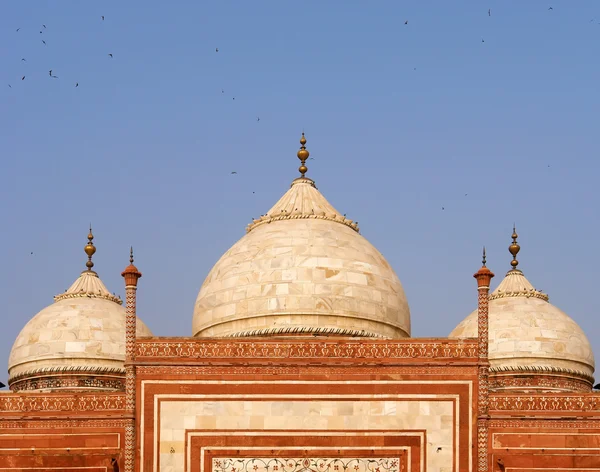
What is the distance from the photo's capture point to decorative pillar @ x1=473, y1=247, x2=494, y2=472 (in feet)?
74.1

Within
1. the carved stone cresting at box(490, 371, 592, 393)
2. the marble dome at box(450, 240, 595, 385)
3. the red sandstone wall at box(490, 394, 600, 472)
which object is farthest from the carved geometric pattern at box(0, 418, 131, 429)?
the marble dome at box(450, 240, 595, 385)

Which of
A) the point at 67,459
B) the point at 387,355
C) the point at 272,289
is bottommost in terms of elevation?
the point at 67,459

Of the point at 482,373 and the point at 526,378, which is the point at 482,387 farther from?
the point at 526,378

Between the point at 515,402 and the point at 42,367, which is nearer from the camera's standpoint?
the point at 515,402

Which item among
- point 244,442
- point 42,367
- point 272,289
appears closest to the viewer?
point 244,442

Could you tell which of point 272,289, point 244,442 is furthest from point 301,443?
point 272,289

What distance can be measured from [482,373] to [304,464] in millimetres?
3189

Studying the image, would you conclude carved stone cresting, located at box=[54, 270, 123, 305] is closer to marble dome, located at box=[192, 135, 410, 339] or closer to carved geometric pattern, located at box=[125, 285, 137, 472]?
marble dome, located at box=[192, 135, 410, 339]

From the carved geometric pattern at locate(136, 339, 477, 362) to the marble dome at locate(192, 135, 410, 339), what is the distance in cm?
184

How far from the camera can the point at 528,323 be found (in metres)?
30.1

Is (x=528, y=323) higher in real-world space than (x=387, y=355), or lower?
higher

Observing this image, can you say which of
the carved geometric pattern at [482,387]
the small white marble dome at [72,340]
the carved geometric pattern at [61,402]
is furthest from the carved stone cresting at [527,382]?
the carved geometric pattern at [61,402]

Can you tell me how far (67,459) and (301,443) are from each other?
3.85 metres

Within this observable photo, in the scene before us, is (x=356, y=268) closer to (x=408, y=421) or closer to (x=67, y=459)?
(x=408, y=421)
